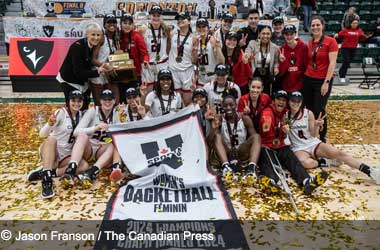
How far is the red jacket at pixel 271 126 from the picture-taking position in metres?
4.58

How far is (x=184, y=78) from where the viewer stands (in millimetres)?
5629

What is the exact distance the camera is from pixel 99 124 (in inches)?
175

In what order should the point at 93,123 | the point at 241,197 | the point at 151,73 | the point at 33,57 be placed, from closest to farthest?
1. the point at 241,197
2. the point at 93,123
3. the point at 151,73
4. the point at 33,57

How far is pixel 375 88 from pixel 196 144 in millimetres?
7892

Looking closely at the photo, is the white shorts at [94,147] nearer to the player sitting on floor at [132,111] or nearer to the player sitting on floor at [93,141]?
the player sitting on floor at [93,141]

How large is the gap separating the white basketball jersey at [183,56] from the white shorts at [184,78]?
62mm

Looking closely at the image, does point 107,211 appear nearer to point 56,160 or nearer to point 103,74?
point 56,160

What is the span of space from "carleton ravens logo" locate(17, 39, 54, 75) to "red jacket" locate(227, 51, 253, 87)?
20.0ft

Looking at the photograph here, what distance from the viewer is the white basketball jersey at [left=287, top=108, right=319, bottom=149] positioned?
186 inches

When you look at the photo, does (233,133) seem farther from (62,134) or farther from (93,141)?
(62,134)

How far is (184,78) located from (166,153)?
5.41ft

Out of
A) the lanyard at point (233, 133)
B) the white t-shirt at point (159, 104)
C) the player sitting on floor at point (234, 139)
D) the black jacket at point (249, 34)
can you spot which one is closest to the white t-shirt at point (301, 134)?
the player sitting on floor at point (234, 139)

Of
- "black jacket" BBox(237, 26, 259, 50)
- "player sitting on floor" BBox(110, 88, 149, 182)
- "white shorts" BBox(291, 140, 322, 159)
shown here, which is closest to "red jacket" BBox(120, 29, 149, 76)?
"player sitting on floor" BBox(110, 88, 149, 182)

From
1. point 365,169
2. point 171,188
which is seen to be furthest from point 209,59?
point 365,169
